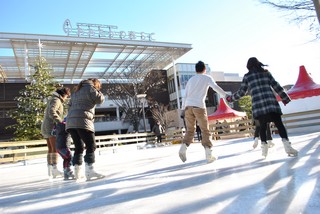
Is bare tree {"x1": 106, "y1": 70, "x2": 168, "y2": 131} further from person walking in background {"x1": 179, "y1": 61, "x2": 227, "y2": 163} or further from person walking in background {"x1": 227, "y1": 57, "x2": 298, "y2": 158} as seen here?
person walking in background {"x1": 227, "y1": 57, "x2": 298, "y2": 158}

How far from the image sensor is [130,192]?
7.30ft

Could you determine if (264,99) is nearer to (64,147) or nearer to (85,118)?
(85,118)

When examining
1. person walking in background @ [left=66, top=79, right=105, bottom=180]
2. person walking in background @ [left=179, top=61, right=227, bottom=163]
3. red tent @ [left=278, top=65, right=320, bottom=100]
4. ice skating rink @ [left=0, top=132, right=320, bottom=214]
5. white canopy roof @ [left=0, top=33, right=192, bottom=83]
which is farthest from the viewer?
white canopy roof @ [left=0, top=33, right=192, bottom=83]

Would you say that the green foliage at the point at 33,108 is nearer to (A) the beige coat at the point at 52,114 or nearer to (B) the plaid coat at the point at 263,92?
(A) the beige coat at the point at 52,114

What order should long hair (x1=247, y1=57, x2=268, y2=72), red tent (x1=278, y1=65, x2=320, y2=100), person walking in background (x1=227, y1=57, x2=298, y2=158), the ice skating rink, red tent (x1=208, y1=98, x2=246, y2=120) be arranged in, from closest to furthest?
1. the ice skating rink
2. person walking in background (x1=227, y1=57, x2=298, y2=158)
3. long hair (x1=247, y1=57, x2=268, y2=72)
4. red tent (x1=278, y1=65, x2=320, y2=100)
5. red tent (x1=208, y1=98, x2=246, y2=120)

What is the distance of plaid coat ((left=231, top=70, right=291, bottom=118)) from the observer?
132 inches

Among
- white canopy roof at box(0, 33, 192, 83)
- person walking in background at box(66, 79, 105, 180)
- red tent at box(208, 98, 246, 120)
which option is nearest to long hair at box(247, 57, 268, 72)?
person walking in background at box(66, 79, 105, 180)

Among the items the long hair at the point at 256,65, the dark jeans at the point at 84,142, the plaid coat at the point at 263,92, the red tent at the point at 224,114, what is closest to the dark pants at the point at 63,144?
the dark jeans at the point at 84,142

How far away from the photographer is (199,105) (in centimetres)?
364

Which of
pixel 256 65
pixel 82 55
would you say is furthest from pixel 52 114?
pixel 82 55

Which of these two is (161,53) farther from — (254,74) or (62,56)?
(254,74)

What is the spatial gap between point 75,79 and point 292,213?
31.0 m

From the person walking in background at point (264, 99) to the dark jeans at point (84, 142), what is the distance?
194 cm

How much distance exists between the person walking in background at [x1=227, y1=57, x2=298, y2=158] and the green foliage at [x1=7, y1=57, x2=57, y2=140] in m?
11.8
